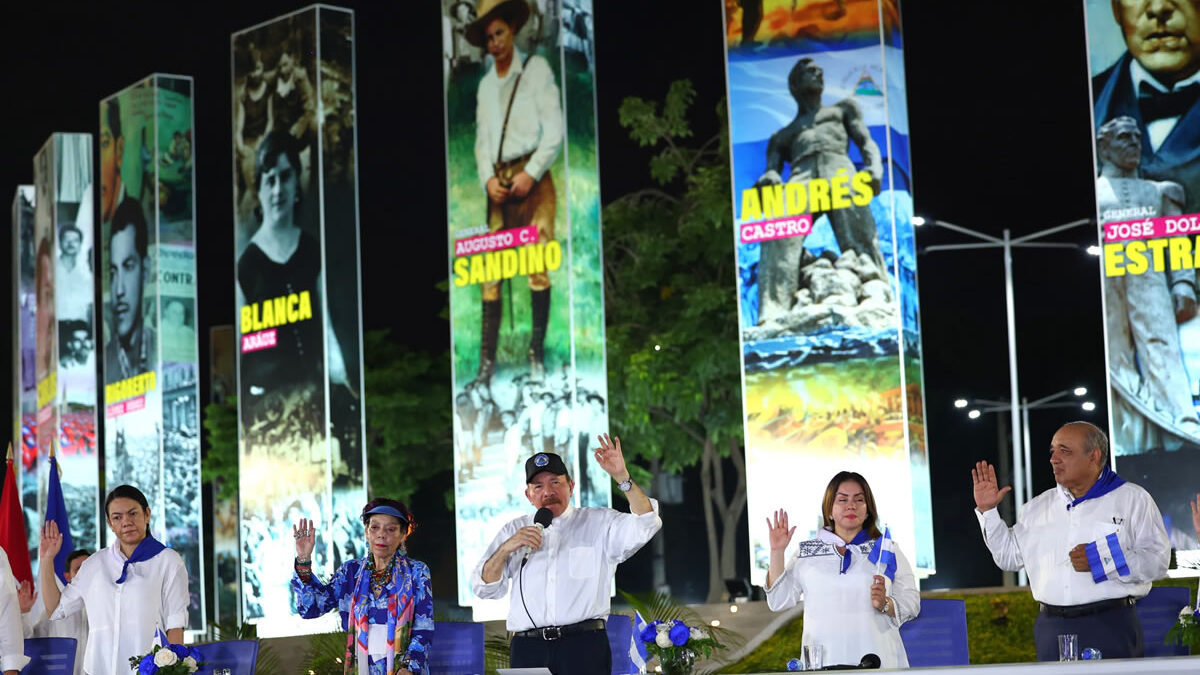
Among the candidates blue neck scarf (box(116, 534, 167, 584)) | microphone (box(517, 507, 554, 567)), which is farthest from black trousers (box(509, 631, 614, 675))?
blue neck scarf (box(116, 534, 167, 584))

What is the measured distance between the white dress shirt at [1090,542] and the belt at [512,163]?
31.5ft

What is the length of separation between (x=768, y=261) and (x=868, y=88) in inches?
68.4

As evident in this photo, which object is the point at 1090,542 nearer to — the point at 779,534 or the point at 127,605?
the point at 779,534

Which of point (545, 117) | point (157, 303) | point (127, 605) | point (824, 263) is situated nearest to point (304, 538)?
point (127, 605)

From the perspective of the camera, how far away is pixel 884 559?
270 inches

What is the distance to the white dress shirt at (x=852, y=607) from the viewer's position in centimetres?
686

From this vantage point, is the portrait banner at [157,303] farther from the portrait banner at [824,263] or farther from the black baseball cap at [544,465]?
the black baseball cap at [544,465]

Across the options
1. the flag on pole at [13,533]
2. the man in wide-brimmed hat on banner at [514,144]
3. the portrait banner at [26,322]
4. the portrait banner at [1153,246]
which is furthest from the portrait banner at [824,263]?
the portrait banner at [26,322]

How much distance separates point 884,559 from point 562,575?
1.31 metres

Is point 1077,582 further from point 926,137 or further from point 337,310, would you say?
point 926,137

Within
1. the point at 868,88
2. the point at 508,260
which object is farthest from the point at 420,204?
the point at 868,88

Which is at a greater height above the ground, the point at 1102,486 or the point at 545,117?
the point at 545,117

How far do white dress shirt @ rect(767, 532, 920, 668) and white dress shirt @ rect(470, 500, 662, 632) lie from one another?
698 mm

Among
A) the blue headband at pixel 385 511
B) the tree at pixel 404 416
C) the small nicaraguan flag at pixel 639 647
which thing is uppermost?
the tree at pixel 404 416
